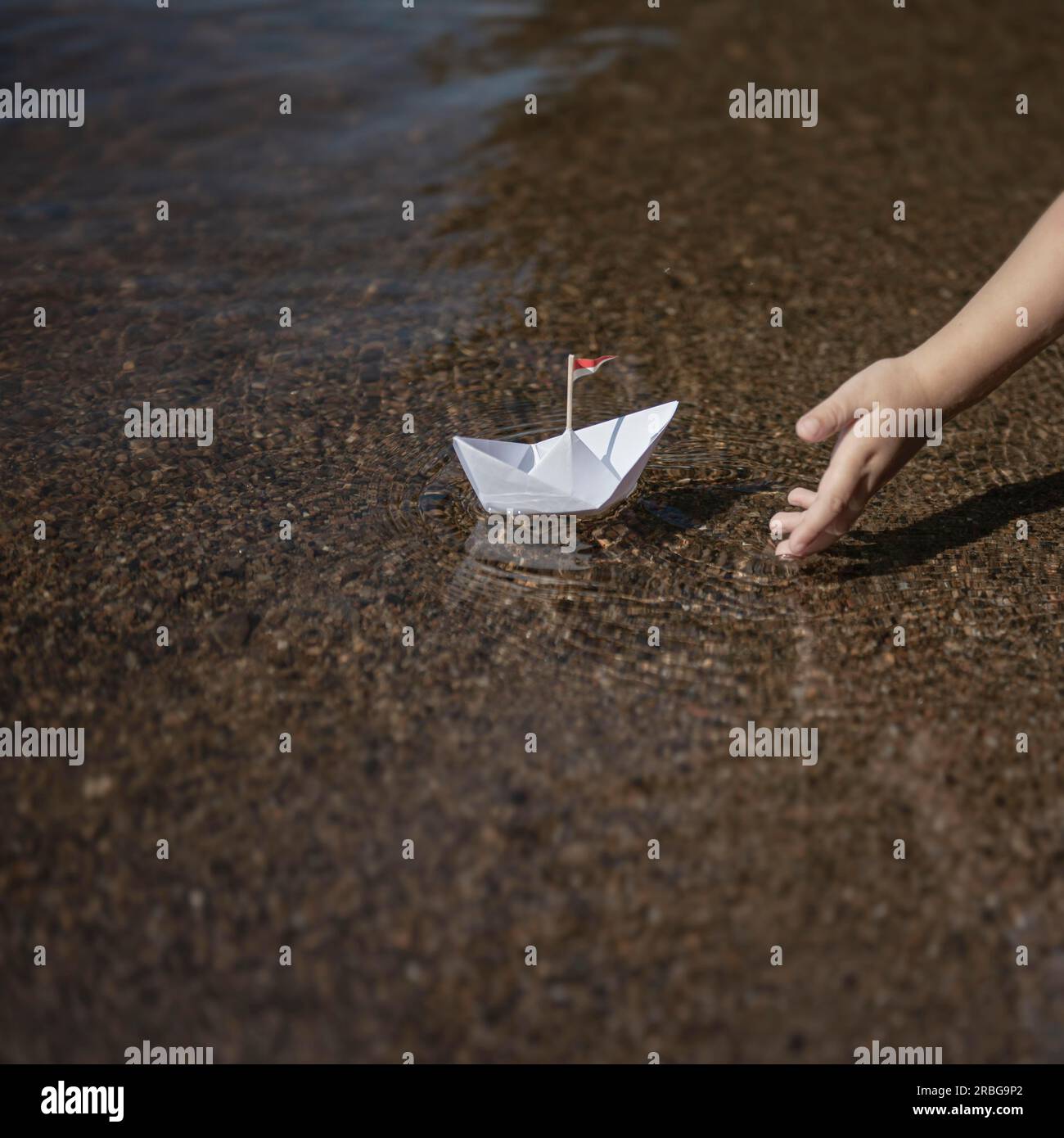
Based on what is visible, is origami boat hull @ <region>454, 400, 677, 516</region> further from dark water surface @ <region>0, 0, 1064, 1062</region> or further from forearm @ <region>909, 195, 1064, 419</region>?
forearm @ <region>909, 195, 1064, 419</region>

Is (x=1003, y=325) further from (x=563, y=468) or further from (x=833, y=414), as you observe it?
(x=563, y=468)

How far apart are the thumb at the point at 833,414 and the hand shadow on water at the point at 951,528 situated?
0.58 metres

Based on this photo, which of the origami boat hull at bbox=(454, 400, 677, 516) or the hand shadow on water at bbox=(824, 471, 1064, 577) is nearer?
the origami boat hull at bbox=(454, 400, 677, 516)

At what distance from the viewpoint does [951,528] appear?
135 inches

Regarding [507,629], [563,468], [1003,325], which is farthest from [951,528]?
[507,629]

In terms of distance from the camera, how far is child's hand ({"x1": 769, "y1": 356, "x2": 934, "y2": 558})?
2.81 meters

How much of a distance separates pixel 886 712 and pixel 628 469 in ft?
3.23

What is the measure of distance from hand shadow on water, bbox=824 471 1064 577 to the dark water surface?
0.06 feet

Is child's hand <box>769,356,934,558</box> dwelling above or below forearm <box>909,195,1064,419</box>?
below

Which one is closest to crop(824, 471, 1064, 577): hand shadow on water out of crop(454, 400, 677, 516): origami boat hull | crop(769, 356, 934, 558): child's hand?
crop(769, 356, 934, 558): child's hand

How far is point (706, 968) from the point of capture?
225cm

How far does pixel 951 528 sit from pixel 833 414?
2.83 ft

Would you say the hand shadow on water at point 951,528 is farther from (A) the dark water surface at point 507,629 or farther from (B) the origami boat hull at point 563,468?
(B) the origami boat hull at point 563,468
